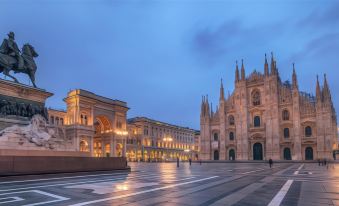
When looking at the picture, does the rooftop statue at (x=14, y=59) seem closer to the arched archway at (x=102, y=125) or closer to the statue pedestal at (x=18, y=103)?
the statue pedestal at (x=18, y=103)

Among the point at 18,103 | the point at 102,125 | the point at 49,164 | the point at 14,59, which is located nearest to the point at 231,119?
the point at 102,125

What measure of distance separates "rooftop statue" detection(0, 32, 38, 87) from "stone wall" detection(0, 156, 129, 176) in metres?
8.79

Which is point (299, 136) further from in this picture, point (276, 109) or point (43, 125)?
point (43, 125)

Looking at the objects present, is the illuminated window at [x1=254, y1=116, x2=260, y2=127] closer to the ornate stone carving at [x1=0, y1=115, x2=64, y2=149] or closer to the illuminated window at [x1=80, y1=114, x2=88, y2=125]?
the illuminated window at [x1=80, y1=114, x2=88, y2=125]

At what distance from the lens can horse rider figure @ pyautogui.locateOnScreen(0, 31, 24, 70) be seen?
22.8 meters

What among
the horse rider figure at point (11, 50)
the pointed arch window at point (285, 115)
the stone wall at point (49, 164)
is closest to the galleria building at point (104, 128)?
the horse rider figure at point (11, 50)

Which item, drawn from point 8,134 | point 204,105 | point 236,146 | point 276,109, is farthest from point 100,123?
point 8,134

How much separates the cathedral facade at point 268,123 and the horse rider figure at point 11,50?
5427 centimetres

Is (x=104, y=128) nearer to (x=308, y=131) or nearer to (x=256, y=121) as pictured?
(x=256, y=121)

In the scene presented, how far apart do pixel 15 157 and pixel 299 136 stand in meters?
57.0

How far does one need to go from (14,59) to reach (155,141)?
78205 mm

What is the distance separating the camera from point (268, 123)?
65125mm

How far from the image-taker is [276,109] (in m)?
64.8

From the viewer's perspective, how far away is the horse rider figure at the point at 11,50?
2283cm
